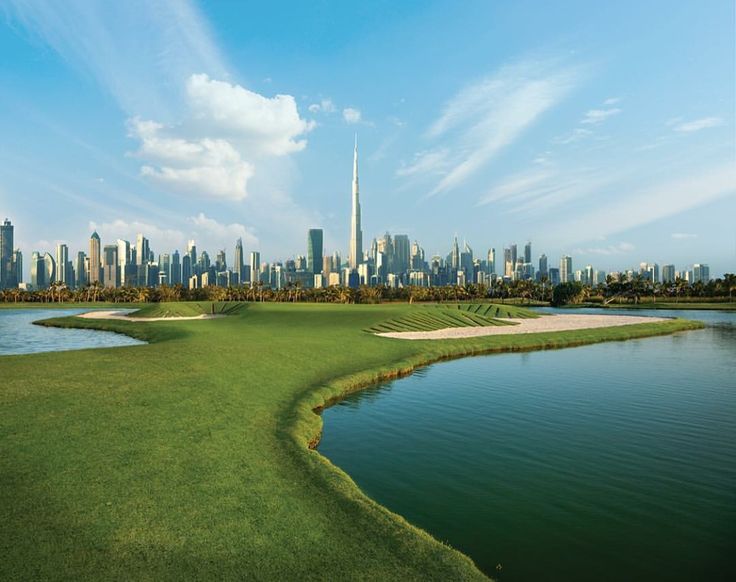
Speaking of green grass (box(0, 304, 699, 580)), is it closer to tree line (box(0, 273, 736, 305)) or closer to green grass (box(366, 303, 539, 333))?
green grass (box(366, 303, 539, 333))

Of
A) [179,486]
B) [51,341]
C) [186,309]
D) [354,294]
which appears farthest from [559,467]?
[354,294]

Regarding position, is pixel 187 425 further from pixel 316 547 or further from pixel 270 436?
pixel 316 547

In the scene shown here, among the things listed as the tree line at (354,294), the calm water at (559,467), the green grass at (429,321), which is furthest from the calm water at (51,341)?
the tree line at (354,294)

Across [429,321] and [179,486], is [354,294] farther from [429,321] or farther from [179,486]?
[179,486]

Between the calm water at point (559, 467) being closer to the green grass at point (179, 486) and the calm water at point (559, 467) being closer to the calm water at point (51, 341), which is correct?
the green grass at point (179, 486)

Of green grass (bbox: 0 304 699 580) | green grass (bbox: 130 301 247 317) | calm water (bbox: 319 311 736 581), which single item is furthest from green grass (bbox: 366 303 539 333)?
green grass (bbox: 130 301 247 317)

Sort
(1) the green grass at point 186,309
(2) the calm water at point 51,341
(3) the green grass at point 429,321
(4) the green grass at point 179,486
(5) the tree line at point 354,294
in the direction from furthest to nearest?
(5) the tree line at point 354,294 → (1) the green grass at point 186,309 → (3) the green grass at point 429,321 → (2) the calm water at point 51,341 → (4) the green grass at point 179,486
